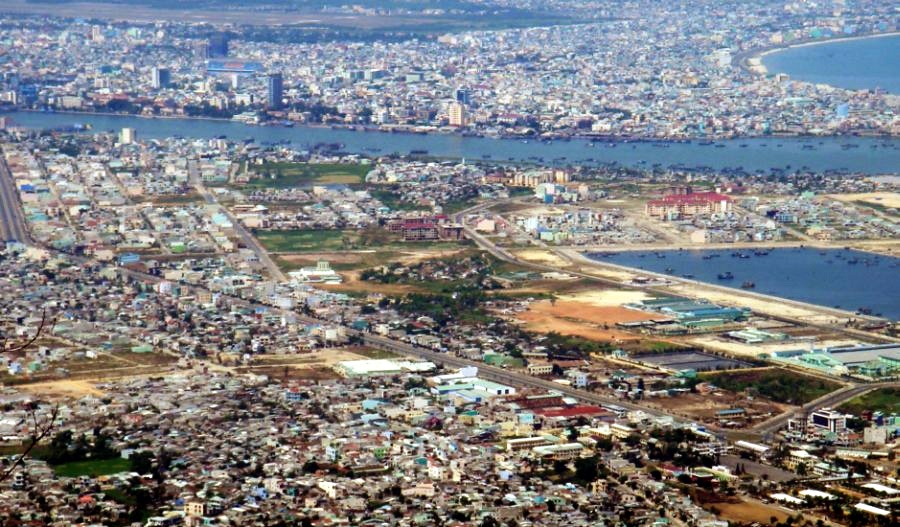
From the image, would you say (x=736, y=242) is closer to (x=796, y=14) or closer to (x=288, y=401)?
(x=288, y=401)

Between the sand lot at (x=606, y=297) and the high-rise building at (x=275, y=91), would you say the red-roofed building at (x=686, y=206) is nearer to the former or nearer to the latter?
the sand lot at (x=606, y=297)

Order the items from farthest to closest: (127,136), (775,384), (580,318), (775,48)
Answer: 1. (775,48)
2. (127,136)
3. (580,318)
4. (775,384)

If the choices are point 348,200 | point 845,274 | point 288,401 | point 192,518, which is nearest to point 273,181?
point 348,200

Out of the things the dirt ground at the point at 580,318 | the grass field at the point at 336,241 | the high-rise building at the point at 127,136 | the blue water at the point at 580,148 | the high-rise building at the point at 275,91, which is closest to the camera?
the dirt ground at the point at 580,318

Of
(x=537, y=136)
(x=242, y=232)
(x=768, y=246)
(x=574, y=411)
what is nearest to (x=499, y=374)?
(x=574, y=411)

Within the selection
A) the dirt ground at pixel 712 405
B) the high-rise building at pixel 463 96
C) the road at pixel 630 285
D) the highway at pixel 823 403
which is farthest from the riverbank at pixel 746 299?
the high-rise building at pixel 463 96

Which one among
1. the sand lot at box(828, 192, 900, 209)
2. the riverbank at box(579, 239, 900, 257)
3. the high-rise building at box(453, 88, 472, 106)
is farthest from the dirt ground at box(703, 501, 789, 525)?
the high-rise building at box(453, 88, 472, 106)

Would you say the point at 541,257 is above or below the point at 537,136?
below

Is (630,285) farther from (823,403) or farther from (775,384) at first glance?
(823,403)

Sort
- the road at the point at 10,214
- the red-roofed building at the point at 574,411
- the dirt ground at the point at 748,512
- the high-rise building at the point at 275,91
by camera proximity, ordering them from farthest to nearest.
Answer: the high-rise building at the point at 275,91 → the road at the point at 10,214 → the red-roofed building at the point at 574,411 → the dirt ground at the point at 748,512
